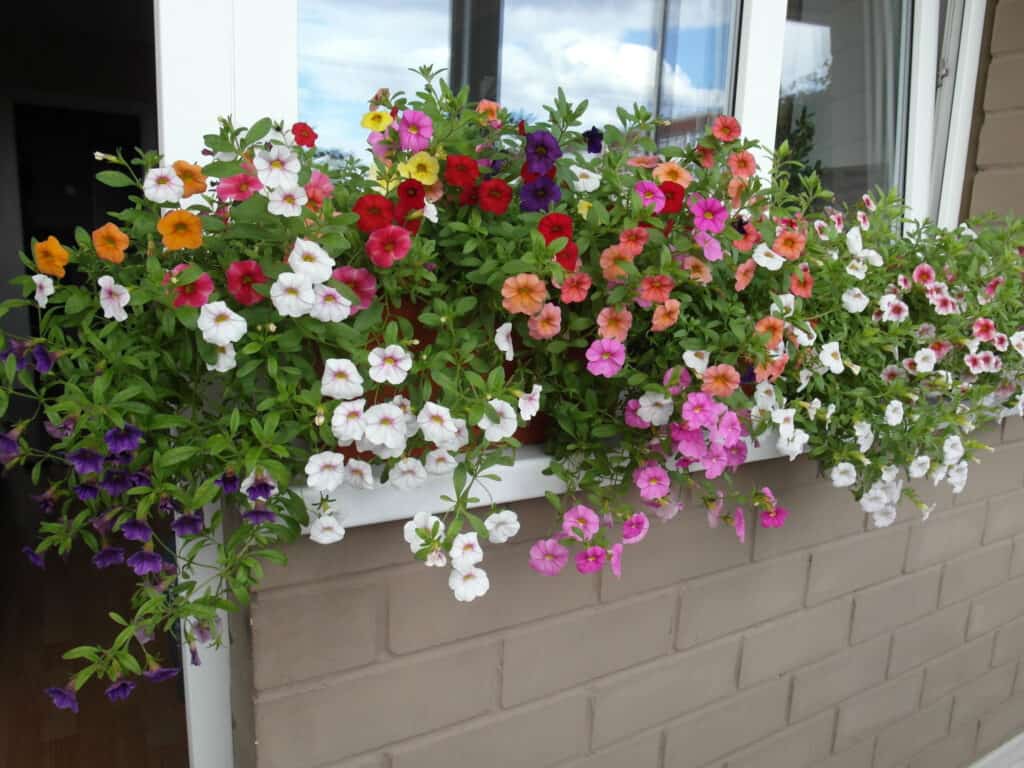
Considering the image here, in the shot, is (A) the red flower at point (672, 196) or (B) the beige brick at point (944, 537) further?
(B) the beige brick at point (944, 537)

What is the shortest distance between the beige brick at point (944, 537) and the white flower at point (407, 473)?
48.3 inches

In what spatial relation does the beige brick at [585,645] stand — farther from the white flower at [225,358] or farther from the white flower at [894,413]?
the white flower at [225,358]

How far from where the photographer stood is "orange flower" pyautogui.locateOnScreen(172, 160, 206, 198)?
0.77 metres

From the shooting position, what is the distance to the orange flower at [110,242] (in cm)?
73

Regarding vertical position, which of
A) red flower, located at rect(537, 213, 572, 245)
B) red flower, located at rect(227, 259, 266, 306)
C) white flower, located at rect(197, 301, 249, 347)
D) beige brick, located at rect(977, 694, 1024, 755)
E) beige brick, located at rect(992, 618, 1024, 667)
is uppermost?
red flower, located at rect(537, 213, 572, 245)

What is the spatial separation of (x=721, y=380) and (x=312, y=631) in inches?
22.9

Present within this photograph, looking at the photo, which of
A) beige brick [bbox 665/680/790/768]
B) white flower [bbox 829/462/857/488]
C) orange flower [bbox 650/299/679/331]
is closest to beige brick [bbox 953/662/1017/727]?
beige brick [bbox 665/680/790/768]

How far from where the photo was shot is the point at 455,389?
0.84m

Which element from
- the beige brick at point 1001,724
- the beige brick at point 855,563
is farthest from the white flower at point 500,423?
the beige brick at point 1001,724

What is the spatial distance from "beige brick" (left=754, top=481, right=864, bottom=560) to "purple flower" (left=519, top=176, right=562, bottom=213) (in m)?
0.74

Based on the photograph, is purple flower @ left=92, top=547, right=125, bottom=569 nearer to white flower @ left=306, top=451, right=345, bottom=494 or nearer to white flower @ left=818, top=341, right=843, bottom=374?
white flower @ left=306, top=451, right=345, bottom=494

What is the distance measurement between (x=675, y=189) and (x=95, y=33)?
5313mm

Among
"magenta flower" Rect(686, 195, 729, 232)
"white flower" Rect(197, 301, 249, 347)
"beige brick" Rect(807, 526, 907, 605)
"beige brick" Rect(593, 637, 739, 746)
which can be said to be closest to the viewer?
"white flower" Rect(197, 301, 249, 347)

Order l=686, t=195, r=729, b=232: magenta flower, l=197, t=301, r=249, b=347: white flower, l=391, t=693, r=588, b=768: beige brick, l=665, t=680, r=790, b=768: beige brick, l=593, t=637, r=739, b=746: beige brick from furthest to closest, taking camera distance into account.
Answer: l=665, t=680, r=790, b=768: beige brick
l=593, t=637, r=739, b=746: beige brick
l=391, t=693, r=588, b=768: beige brick
l=686, t=195, r=729, b=232: magenta flower
l=197, t=301, r=249, b=347: white flower
